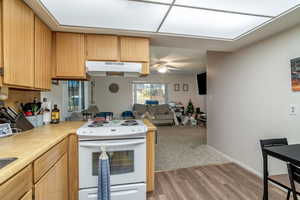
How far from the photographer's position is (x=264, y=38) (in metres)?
2.18

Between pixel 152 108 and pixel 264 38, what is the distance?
4.86m

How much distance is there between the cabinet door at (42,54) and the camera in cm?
158

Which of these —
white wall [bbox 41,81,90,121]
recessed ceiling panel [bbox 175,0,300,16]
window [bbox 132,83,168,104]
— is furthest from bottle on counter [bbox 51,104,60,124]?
window [bbox 132,83,168,104]

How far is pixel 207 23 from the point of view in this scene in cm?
170

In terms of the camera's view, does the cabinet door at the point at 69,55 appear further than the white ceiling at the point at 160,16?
Yes

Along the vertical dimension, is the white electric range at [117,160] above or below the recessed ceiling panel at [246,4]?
below

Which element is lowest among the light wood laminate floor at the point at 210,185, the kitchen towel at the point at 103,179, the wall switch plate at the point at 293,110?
the light wood laminate floor at the point at 210,185

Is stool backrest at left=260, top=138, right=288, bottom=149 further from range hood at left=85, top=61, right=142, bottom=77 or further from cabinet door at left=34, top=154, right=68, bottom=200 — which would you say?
cabinet door at left=34, top=154, right=68, bottom=200

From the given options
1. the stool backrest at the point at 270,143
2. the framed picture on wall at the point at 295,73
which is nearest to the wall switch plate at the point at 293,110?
the framed picture on wall at the point at 295,73

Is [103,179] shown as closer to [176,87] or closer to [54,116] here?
[54,116]

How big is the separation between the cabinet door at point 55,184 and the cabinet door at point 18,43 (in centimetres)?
78

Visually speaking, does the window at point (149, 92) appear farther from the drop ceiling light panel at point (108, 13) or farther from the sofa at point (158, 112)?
the drop ceiling light panel at point (108, 13)

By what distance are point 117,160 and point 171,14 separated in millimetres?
1613

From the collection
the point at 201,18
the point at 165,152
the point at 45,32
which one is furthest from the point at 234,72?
the point at 45,32
